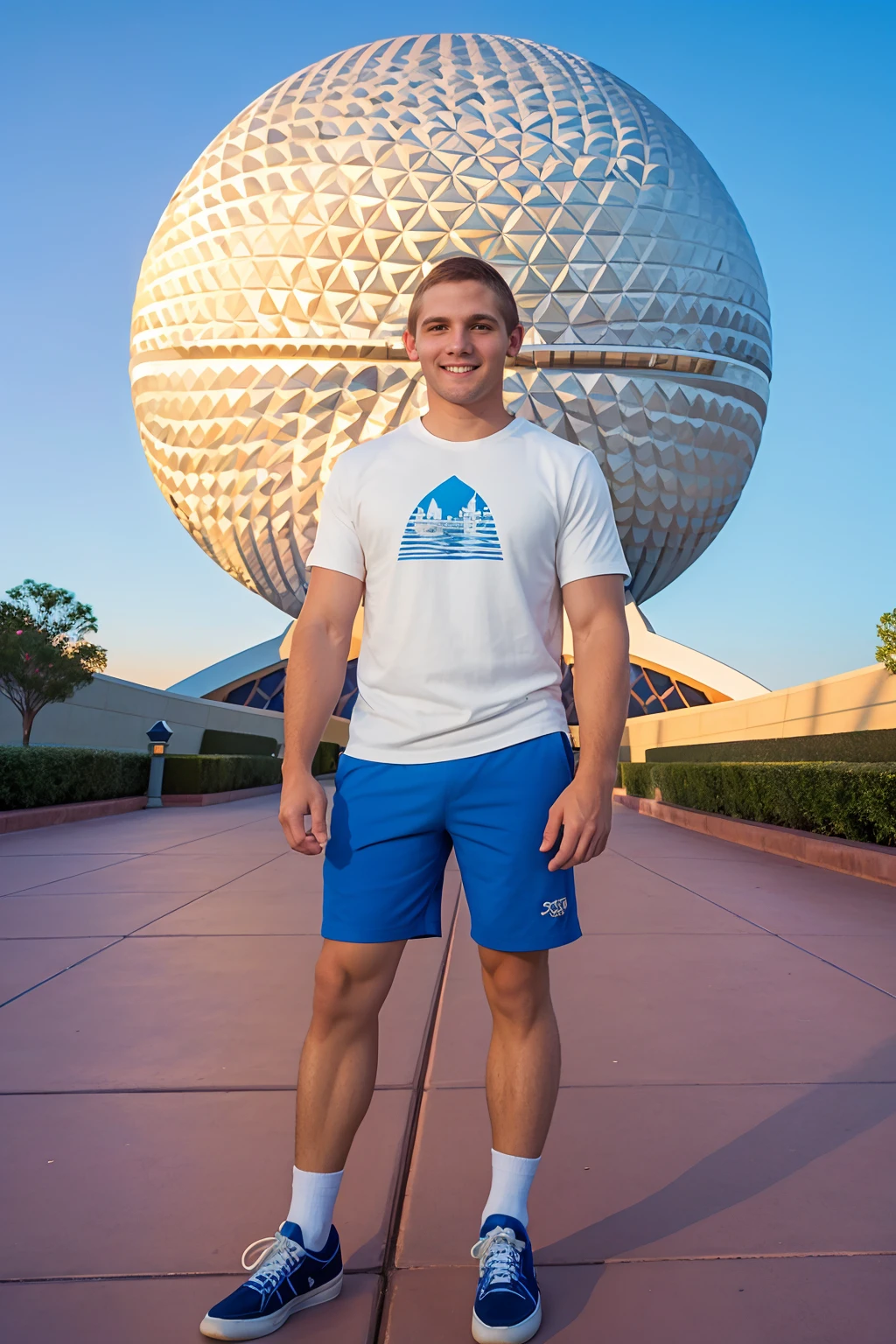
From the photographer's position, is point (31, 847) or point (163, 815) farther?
point (163, 815)

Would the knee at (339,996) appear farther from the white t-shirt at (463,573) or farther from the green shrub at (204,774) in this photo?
the green shrub at (204,774)

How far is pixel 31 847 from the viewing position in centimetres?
881

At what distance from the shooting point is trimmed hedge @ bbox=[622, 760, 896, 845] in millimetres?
7227

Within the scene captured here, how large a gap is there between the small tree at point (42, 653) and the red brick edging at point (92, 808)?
1.57 m

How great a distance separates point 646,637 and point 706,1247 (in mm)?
27987

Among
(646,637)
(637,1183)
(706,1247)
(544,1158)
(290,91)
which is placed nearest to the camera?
(706,1247)

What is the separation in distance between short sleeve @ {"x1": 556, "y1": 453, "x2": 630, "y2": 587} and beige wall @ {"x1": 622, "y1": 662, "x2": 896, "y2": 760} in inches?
429

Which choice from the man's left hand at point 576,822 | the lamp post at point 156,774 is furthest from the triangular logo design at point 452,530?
the lamp post at point 156,774

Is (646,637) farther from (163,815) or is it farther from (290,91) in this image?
(163,815)

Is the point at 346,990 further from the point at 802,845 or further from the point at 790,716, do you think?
the point at 790,716

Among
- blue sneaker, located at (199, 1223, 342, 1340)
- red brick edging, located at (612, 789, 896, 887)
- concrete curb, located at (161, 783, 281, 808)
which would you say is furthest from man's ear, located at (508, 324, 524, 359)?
concrete curb, located at (161, 783, 281, 808)

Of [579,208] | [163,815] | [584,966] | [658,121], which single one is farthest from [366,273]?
[584,966]

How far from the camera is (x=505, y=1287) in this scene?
1719 millimetres

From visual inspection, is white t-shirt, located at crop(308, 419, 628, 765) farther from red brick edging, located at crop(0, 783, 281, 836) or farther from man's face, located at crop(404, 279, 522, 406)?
red brick edging, located at crop(0, 783, 281, 836)
